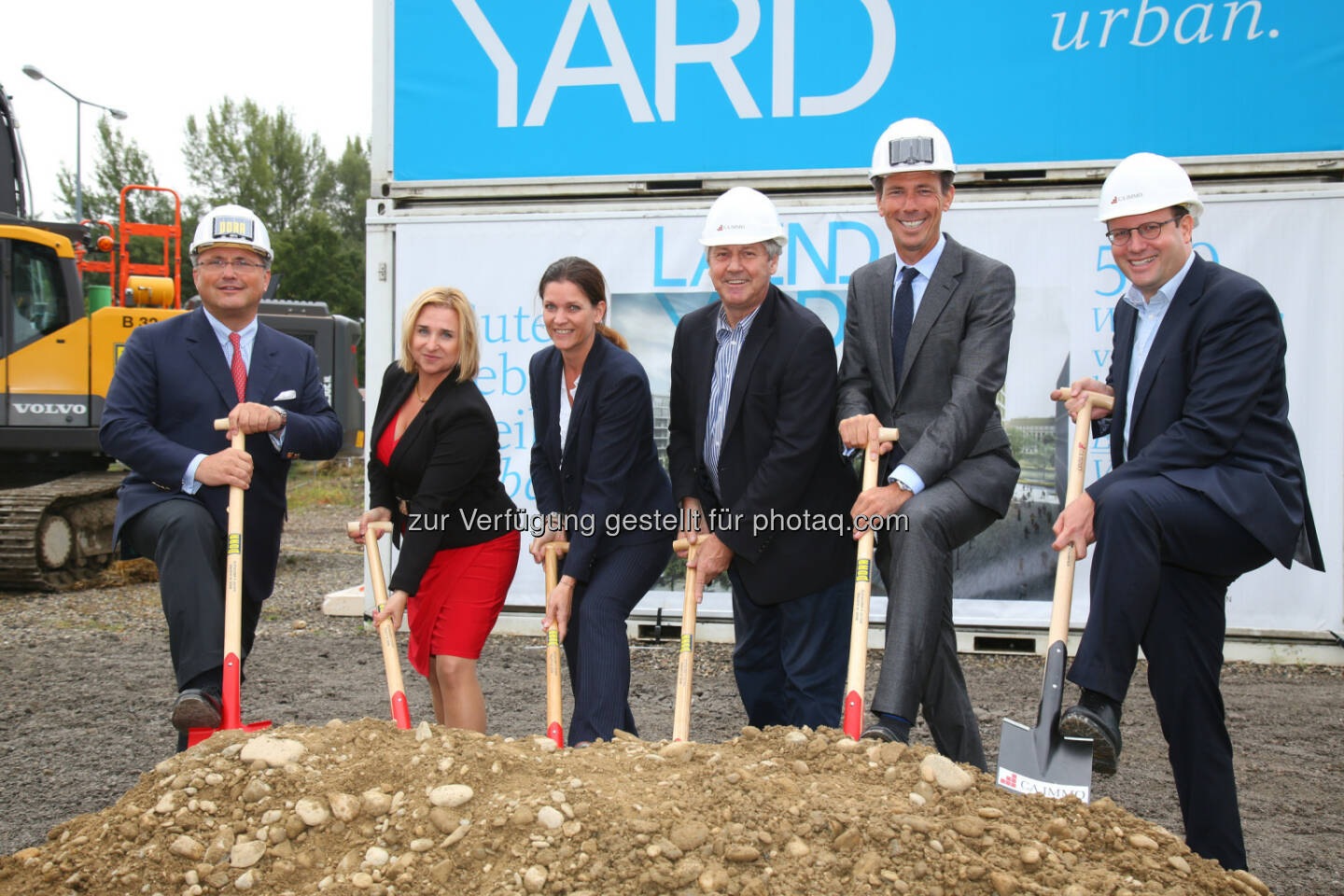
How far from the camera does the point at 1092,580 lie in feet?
11.1

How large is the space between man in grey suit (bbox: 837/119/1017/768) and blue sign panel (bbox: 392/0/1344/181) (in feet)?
11.2

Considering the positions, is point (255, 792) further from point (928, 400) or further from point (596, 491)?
point (928, 400)

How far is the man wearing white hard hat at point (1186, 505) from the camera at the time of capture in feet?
10.6

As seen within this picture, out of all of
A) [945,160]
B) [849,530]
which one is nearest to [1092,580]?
[849,530]

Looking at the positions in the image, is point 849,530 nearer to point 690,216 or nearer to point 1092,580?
point 1092,580

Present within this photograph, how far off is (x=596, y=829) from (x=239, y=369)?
2.62 m

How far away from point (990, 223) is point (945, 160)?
3.44 metres

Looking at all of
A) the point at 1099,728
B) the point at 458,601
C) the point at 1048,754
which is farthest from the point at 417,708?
the point at 1099,728

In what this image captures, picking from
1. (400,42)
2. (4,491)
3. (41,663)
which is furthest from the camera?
(4,491)

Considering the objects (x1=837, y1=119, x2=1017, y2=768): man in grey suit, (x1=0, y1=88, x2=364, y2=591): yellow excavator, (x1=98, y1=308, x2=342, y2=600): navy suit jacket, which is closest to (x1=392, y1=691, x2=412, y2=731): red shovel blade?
(x1=98, y1=308, x2=342, y2=600): navy suit jacket

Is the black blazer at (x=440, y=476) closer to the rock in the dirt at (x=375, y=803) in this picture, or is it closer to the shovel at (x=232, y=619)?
the shovel at (x=232, y=619)

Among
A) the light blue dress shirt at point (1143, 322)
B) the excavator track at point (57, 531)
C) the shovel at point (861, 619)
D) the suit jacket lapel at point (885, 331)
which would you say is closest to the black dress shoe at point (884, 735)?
the shovel at point (861, 619)

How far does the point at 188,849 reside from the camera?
2.75 m

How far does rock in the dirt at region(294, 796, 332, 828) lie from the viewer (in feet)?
9.27
